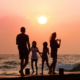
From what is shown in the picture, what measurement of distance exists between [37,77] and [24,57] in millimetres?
1140

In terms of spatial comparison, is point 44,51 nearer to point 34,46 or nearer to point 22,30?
point 34,46

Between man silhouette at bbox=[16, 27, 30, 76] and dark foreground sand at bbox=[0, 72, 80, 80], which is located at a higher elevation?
man silhouette at bbox=[16, 27, 30, 76]

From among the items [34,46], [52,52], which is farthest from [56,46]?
[34,46]

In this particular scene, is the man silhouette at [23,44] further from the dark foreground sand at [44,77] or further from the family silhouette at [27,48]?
the dark foreground sand at [44,77]

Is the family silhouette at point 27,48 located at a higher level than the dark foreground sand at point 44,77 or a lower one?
higher

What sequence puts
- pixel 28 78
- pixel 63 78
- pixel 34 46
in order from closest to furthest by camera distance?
pixel 28 78
pixel 63 78
pixel 34 46

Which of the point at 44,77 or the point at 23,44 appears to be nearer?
the point at 23,44

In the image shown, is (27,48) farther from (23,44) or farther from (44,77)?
(44,77)

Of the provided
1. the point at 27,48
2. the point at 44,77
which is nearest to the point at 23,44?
the point at 27,48

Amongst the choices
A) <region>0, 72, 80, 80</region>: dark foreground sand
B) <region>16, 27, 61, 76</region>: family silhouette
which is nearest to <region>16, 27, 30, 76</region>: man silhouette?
<region>16, 27, 61, 76</region>: family silhouette

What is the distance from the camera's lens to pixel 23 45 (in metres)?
9.91

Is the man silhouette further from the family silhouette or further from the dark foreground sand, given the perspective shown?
the dark foreground sand

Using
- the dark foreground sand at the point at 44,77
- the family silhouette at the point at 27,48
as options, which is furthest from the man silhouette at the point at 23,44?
the dark foreground sand at the point at 44,77

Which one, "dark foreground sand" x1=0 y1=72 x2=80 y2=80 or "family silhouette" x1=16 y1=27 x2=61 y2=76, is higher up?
"family silhouette" x1=16 y1=27 x2=61 y2=76
